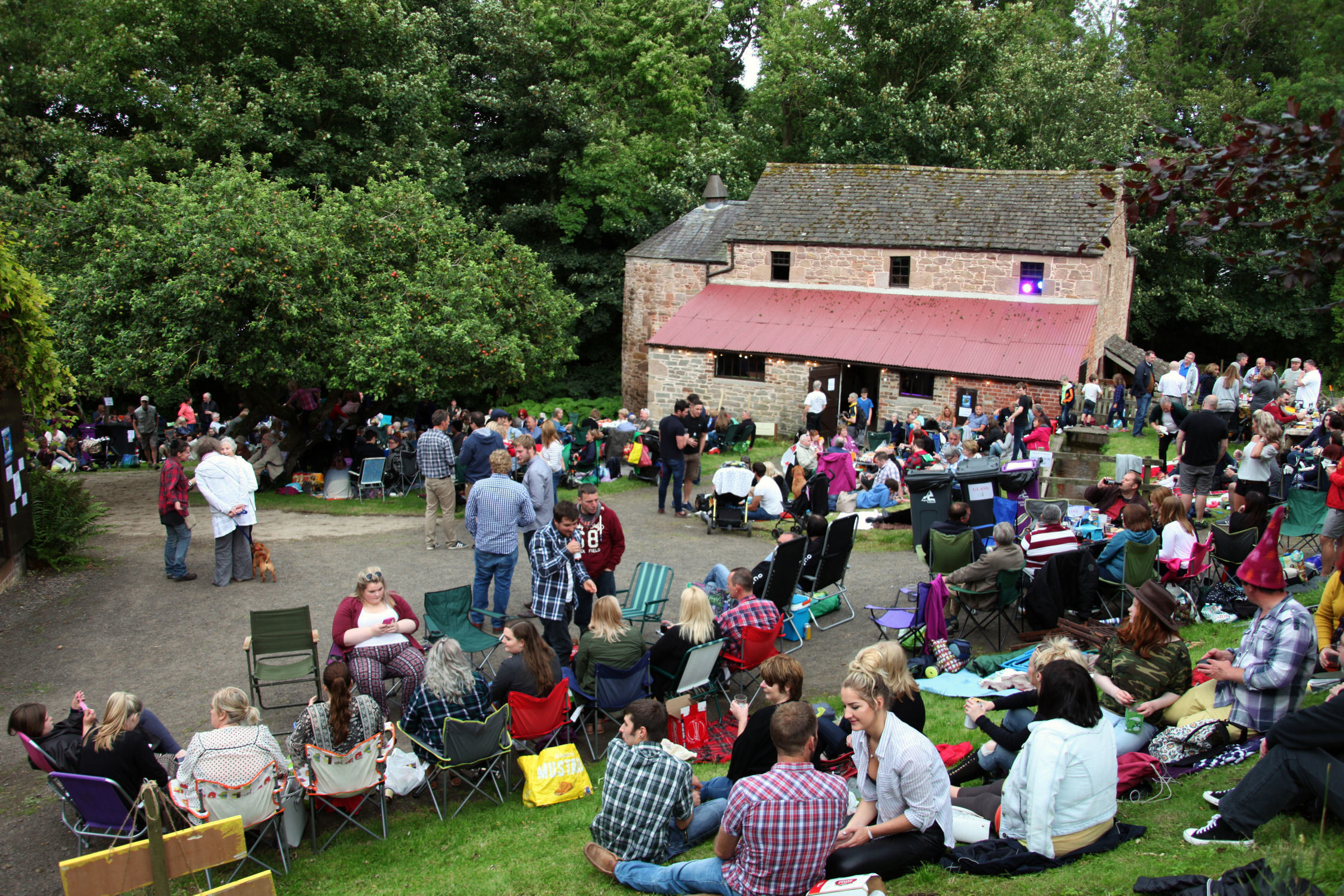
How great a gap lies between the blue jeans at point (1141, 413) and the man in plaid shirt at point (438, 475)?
14.6 meters

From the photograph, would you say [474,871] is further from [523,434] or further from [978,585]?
[523,434]

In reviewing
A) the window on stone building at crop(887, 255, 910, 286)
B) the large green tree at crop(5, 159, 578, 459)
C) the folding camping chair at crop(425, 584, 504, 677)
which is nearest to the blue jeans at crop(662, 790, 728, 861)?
the folding camping chair at crop(425, 584, 504, 677)

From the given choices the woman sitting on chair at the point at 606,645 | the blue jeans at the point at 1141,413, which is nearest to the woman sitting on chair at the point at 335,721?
the woman sitting on chair at the point at 606,645

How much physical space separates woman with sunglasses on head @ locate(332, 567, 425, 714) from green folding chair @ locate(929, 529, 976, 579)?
499cm

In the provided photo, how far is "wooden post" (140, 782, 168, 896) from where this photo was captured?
163 inches

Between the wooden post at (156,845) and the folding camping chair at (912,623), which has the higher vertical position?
the wooden post at (156,845)

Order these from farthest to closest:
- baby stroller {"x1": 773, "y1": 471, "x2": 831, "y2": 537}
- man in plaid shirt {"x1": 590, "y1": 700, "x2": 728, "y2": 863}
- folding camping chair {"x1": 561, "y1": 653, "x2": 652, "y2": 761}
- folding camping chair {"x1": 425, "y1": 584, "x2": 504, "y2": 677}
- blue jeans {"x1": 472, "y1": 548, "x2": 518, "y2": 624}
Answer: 1. baby stroller {"x1": 773, "y1": 471, "x2": 831, "y2": 537}
2. blue jeans {"x1": 472, "y1": 548, "x2": 518, "y2": 624}
3. folding camping chair {"x1": 425, "y1": 584, "x2": 504, "y2": 677}
4. folding camping chair {"x1": 561, "y1": 653, "x2": 652, "y2": 761}
5. man in plaid shirt {"x1": 590, "y1": 700, "x2": 728, "y2": 863}

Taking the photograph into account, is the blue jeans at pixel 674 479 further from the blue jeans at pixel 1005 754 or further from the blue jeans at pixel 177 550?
the blue jeans at pixel 1005 754

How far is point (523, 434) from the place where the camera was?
37.7ft

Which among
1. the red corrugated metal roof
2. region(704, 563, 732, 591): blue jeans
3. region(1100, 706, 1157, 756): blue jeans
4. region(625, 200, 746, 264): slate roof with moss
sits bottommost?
region(1100, 706, 1157, 756): blue jeans

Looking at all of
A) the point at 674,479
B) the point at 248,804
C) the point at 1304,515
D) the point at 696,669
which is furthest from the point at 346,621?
the point at 1304,515

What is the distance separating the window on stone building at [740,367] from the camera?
79.2 ft

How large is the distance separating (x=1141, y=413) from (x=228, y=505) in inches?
691

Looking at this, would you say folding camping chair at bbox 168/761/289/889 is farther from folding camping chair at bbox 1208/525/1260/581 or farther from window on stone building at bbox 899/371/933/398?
window on stone building at bbox 899/371/933/398
